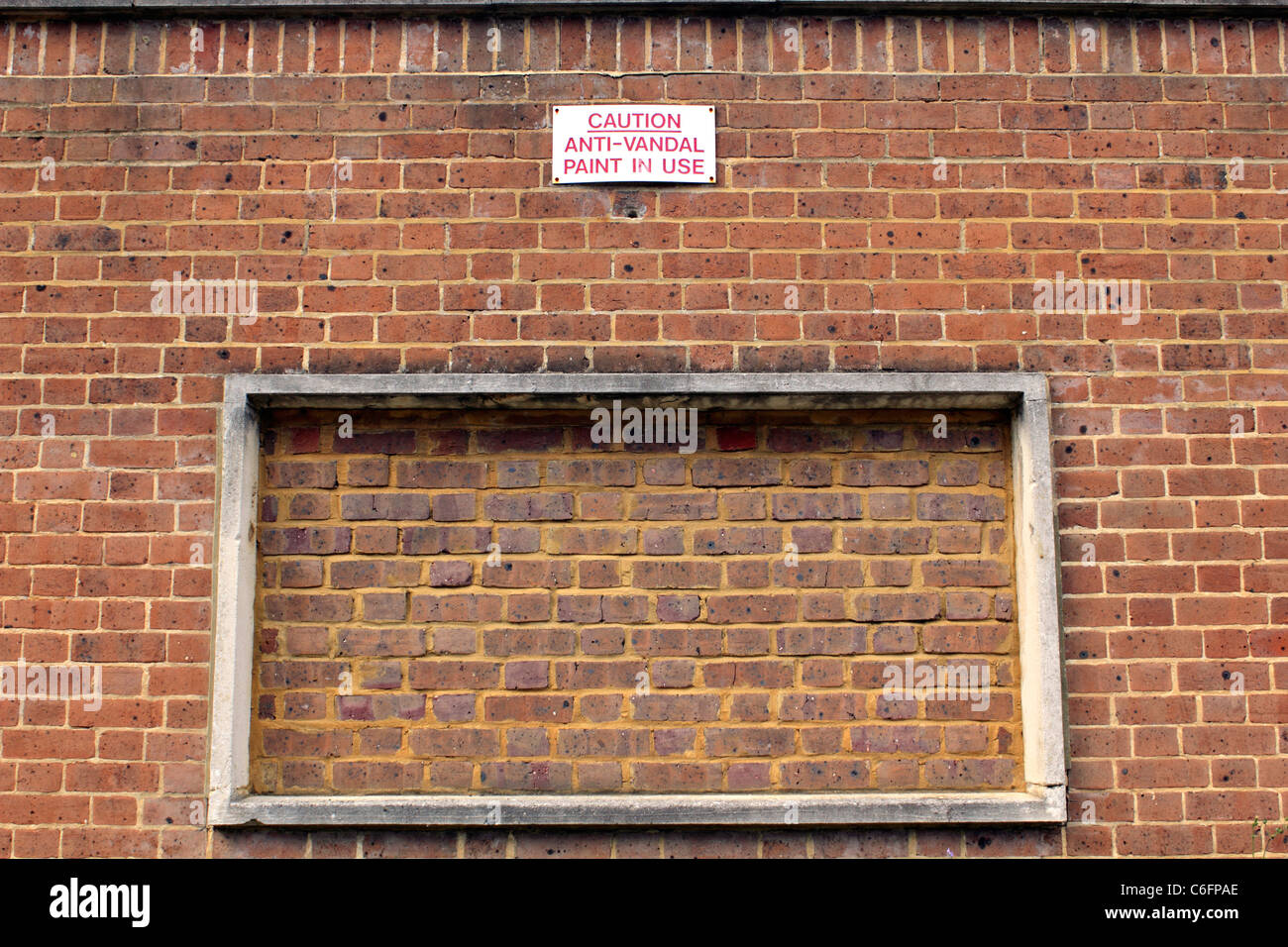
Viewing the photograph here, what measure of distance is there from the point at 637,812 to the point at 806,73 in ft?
8.74

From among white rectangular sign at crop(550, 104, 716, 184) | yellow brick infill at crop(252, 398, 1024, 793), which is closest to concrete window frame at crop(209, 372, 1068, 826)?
yellow brick infill at crop(252, 398, 1024, 793)

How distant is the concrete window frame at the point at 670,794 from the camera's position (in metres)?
3.12

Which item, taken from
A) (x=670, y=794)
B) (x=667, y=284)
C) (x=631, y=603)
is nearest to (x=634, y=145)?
(x=667, y=284)

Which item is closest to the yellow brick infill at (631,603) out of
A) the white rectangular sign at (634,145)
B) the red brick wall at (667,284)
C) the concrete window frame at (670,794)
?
the concrete window frame at (670,794)

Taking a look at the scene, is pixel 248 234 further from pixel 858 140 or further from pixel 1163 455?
pixel 1163 455

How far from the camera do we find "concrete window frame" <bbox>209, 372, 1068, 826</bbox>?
312cm

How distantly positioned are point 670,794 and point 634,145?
2.28 meters

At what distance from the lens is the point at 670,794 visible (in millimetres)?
3221

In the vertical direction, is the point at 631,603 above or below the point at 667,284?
below

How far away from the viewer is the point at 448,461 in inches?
133

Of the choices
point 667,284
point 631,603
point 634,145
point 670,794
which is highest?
point 634,145

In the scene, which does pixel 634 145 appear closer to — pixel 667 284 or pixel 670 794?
pixel 667 284
